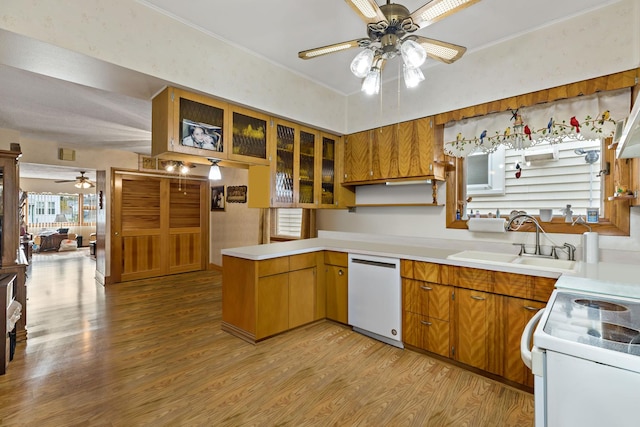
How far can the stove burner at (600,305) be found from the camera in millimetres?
1244

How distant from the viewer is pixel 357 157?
3.73 metres

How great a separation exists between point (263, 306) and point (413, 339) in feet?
4.67

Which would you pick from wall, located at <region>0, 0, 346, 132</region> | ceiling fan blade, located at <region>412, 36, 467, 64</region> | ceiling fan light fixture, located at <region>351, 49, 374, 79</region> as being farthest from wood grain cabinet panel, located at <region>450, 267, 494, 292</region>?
wall, located at <region>0, 0, 346, 132</region>

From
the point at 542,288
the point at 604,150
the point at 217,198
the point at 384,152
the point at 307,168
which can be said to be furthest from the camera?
the point at 217,198

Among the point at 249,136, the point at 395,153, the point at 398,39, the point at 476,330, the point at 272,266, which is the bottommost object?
the point at 476,330

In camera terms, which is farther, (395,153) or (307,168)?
(307,168)

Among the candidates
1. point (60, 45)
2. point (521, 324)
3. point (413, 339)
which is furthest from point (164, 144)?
point (521, 324)

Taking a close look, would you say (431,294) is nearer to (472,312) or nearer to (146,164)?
(472,312)

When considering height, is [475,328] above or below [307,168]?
below

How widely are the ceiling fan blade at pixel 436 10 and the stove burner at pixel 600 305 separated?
1482mm

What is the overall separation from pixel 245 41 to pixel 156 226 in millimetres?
4443

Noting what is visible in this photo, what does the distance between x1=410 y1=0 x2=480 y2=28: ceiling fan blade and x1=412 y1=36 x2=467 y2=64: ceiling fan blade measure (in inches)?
4.6

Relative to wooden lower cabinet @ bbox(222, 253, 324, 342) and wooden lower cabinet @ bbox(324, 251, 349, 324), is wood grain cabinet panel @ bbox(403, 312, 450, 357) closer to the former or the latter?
wooden lower cabinet @ bbox(324, 251, 349, 324)

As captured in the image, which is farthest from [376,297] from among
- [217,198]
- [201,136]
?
[217,198]
